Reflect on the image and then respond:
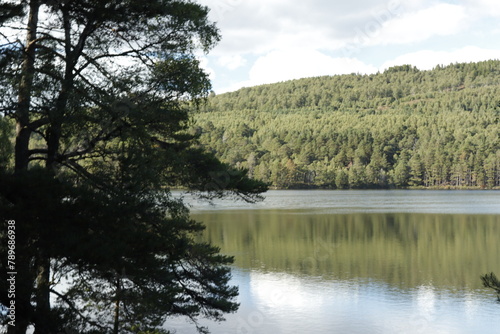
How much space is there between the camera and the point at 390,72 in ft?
535

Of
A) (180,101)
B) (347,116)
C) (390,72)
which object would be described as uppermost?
(390,72)

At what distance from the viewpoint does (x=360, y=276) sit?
16.4m

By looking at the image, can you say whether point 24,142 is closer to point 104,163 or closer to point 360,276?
point 104,163

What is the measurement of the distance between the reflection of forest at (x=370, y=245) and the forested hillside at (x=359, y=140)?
1133 inches

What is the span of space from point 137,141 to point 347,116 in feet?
370

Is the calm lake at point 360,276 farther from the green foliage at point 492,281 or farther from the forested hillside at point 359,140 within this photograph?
the forested hillside at point 359,140

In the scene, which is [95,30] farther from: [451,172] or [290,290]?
[451,172]

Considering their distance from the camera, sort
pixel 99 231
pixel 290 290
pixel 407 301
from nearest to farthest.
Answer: pixel 99 231 < pixel 407 301 < pixel 290 290

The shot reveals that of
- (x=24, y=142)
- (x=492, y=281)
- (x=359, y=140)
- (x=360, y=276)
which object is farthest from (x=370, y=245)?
(x=359, y=140)

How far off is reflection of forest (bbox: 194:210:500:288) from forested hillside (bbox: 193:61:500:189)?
94.4ft

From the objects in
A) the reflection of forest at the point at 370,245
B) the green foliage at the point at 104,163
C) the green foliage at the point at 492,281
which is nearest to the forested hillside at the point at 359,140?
the reflection of forest at the point at 370,245

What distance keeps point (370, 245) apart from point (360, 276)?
19.3 ft

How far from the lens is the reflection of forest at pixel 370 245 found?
17.1 m

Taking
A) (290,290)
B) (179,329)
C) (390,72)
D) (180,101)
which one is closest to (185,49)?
(180,101)
